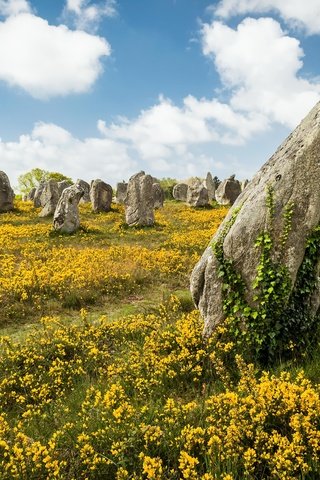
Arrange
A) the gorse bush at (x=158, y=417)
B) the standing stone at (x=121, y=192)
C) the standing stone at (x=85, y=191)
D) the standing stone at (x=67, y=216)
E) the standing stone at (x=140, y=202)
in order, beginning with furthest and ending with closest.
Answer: the standing stone at (x=85, y=191) → the standing stone at (x=121, y=192) → the standing stone at (x=140, y=202) → the standing stone at (x=67, y=216) → the gorse bush at (x=158, y=417)

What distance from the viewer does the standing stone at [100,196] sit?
3819 centimetres

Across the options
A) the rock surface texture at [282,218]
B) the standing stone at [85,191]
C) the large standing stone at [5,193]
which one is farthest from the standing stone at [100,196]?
the rock surface texture at [282,218]

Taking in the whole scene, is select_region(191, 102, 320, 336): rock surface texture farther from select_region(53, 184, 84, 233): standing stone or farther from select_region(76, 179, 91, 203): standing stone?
select_region(76, 179, 91, 203): standing stone

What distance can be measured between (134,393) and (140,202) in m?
23.9

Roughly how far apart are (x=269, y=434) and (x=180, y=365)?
2754 millimetres

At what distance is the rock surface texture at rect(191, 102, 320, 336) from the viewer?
761cm

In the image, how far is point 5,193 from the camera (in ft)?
119

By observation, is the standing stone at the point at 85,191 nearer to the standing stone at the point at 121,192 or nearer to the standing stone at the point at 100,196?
the standing stone at the point at 121,192

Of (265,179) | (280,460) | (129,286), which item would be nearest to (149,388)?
(280,460)

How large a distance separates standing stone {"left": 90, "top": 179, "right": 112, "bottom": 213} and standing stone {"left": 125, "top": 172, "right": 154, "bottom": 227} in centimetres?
721

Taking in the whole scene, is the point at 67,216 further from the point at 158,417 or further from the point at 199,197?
the point at 158,417

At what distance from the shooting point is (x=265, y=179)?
8.49m

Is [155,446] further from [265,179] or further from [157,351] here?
[265,179]

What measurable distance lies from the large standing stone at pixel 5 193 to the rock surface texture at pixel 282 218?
31953 mm
